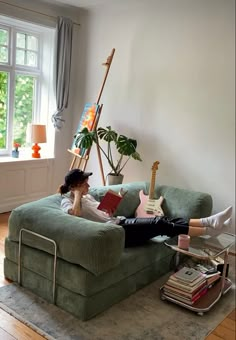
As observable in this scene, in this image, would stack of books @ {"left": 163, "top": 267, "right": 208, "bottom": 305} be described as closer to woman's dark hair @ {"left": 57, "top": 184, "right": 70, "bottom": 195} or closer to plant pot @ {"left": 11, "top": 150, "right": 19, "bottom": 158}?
woman's dark hair @ {"left": 57, "top": 184, "right": 70, "bottom": 195}

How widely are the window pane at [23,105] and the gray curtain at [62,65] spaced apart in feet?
1.15

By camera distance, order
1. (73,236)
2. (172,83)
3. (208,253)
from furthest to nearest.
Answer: (172,83)
(208,253)
(73,236)

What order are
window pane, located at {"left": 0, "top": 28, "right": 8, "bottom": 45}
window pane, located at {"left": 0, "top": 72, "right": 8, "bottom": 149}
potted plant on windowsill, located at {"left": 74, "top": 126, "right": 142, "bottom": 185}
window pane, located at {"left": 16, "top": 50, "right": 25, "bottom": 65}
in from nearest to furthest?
potted plant on windowsill, located at {"left": 74, "top": 126, "right": 142, "bottom": 185}
window pane, located at {"left": 0, "top": 28, "right": 8, "bottom": 45}
window pane, located at {"left": 0, "top": 72, "right": 8, "bottom": 149}
window pane, located at {"left": 16, "top": 50, "right": 25, "bottom": 65}

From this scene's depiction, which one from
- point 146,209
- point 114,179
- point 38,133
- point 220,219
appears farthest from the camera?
point 38,133

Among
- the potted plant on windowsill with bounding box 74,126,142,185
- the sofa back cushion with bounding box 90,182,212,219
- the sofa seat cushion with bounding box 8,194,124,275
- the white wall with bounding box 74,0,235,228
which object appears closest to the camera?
the sofa seat cushion with bounding box 8,194,124,275

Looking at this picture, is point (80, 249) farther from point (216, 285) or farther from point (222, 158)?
point (222, 158)

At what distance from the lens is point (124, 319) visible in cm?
225

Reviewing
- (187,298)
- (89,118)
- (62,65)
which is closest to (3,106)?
(62,65)

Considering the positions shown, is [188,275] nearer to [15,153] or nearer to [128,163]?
[128,163]

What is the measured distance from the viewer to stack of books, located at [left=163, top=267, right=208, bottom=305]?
2426mm

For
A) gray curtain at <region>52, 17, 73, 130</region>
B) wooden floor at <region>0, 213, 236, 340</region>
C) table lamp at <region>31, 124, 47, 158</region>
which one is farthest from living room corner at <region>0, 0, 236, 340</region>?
table lamp at <region>31, 124, 47, 158</region>

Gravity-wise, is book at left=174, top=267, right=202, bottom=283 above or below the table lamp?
below

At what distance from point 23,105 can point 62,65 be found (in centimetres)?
69

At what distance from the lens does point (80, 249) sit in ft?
7.13
